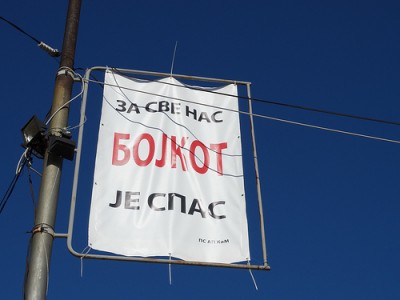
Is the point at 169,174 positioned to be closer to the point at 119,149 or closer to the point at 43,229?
the point at 119,149

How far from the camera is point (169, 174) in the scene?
5.39m

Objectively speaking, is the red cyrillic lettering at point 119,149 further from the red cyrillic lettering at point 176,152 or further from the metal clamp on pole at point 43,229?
the metal clamp on pole at point 43,229

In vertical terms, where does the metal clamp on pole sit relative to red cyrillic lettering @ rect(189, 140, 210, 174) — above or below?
below

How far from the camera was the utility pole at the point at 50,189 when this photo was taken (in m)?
4.31

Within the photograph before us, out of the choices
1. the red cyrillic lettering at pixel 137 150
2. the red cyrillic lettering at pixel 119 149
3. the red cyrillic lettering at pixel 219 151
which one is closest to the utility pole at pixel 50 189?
the red cyrillic lettering at pixel 119 149

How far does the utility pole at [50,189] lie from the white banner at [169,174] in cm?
38

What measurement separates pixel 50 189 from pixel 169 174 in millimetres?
1075

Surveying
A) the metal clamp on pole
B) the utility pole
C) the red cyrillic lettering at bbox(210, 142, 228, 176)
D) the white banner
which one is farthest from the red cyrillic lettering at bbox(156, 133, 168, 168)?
the metal clamp on pole

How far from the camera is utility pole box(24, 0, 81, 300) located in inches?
170

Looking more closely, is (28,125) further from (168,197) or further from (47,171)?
(168,197)

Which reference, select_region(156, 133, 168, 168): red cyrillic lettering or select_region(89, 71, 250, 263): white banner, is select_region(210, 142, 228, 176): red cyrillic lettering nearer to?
select_region(89, 71, 250, 263): white banner

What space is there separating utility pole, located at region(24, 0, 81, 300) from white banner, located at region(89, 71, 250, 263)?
381 mm

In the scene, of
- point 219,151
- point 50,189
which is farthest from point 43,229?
point 219,151

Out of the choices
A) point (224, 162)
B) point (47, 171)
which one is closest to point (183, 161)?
point (224, 162)
